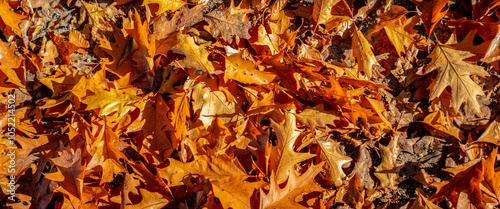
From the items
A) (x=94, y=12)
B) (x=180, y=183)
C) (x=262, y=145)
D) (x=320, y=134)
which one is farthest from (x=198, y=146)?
(x=94, y=12)

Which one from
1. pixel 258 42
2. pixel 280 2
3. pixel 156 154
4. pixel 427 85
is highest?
pixel 280 2

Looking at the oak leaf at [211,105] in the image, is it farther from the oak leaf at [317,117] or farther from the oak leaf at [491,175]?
the oak leaf at [491,175]

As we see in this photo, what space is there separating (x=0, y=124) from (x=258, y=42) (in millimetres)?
1233

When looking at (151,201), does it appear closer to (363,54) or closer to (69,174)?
(69,174)

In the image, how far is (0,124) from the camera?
1.35 metres

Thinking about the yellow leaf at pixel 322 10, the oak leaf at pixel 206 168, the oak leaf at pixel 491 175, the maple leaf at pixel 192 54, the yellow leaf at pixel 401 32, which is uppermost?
the yellow leaf at pixel 322 10

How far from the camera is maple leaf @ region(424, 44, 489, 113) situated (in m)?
1.38

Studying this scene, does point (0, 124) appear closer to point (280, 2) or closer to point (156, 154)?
point (156, 154)

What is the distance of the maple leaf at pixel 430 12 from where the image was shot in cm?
140

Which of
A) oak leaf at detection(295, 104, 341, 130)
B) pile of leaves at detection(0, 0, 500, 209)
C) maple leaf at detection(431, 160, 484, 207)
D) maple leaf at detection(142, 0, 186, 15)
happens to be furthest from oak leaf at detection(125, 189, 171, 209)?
maple leaf at detection(431, 160, 484, 207)

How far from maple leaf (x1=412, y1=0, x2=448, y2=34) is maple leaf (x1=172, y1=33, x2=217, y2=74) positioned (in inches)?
42.2

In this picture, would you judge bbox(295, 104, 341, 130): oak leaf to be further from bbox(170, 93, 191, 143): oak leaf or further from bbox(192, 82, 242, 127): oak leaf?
bbox(170, 93, 191, 143): oak leaf

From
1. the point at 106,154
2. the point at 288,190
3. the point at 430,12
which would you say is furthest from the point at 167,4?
the point at 430,12

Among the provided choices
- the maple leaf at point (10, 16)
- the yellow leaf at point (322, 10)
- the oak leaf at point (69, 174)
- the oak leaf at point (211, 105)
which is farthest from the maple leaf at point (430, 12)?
the maple leaf at point (10, 16)
